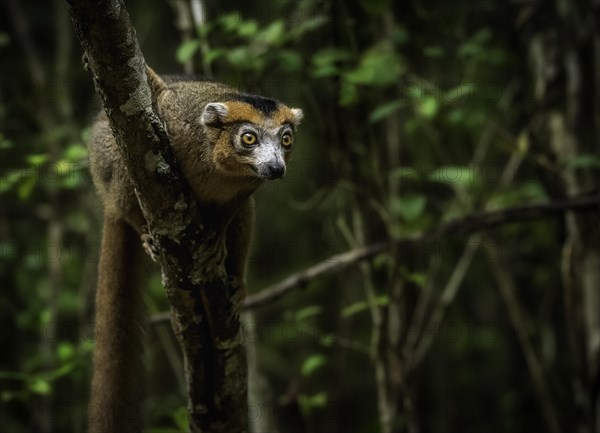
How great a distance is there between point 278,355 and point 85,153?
17.9 feet

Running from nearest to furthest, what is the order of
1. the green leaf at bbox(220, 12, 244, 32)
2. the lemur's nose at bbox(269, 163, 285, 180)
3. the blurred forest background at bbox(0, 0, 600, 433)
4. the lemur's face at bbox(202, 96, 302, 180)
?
the lemur's nose at bbox(269, 163, 285, 180)
the lemur's face at bbox(202, 96, 302, 180)
the green leaf at bbox(220, 12, 244, 32)
the blurred forest background at bbox(0, 0, 600, 433)

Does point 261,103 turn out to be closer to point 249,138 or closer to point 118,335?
point 249,138

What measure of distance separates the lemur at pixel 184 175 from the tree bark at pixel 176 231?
11.0 inches

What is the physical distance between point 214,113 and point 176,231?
90 cm

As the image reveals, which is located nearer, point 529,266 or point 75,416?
point 75,416

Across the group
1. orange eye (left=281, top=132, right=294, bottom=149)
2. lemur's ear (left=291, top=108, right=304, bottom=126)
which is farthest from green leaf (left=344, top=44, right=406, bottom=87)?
orange eye (left=281, top=132, right=294, bottom=149)

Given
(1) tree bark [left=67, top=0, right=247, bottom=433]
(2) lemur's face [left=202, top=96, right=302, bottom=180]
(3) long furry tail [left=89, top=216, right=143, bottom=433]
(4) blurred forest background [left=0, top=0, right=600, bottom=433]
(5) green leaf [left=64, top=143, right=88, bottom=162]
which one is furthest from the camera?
(4) blurred forest background [left=0, top=0, right=600, bottom=433]

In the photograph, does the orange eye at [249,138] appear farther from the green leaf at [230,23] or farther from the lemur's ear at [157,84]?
the green leaf at [230,23]

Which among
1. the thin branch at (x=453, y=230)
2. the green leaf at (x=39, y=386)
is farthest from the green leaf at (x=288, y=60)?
the green leaf at (x=39, y=386)

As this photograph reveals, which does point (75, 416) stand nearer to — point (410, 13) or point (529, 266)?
point (410, 13)

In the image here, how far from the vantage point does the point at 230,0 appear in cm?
832

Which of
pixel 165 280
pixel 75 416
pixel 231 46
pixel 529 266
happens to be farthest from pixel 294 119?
pixel 529 266

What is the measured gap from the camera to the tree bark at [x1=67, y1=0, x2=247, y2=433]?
9.21ft

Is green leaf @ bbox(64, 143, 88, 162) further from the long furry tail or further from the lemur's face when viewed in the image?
the lemur's face
